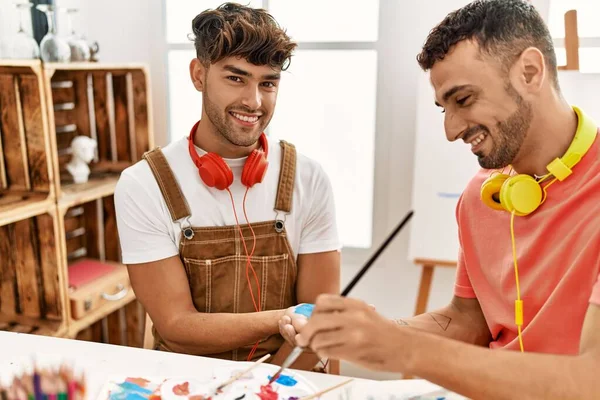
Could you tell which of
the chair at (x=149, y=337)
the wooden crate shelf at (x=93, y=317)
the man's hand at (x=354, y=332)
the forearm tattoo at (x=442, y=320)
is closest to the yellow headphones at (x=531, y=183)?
the forearm tattoo at (x=442, y=320)

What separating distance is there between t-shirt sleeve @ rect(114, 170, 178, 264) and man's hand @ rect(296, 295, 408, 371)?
83 centimetres

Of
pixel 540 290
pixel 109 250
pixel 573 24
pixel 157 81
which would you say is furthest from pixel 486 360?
pixel 157 81

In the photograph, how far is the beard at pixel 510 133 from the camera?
118 cm

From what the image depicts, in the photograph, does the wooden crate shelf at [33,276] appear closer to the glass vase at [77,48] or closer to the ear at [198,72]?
the glass vase at [77,48]

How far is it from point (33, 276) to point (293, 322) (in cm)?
137

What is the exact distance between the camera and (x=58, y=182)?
2230 millimetres

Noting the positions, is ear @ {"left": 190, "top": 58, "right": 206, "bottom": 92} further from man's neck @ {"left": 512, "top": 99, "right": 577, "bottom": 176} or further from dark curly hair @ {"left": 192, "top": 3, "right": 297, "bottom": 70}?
man's neck @ {"left": 512, "top": 99, "right": 577, "bottom": 176}

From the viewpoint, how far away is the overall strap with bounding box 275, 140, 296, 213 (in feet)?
5.75

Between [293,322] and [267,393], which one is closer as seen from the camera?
[267,393]

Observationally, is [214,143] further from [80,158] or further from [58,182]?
[80,158]

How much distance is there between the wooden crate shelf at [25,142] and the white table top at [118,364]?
32.5 inches

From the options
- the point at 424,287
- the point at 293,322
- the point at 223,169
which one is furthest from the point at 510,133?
the point at 424,287

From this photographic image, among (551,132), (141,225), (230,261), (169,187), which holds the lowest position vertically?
(230,261)

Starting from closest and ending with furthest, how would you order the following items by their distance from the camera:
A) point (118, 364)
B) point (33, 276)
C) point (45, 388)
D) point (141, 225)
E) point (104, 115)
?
1. point (45, 388)
2. point (118, 364)
3. point (141, 225)
4. point (33, 276)
5. point (104, 115)
